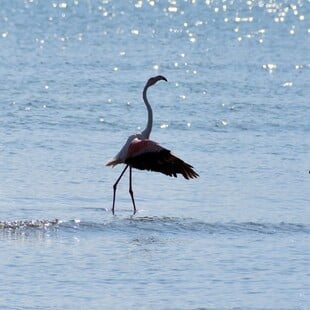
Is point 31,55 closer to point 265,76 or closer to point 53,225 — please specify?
point 265,76

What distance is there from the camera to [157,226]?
1319 centimetres

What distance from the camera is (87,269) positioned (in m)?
11.2

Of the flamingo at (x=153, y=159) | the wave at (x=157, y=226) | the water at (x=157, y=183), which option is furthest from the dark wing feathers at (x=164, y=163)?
the wave at (x=157, y=226)

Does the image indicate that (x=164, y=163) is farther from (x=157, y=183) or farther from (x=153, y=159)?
(x=157, y=183)

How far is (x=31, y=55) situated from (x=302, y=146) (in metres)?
Result: 13.5

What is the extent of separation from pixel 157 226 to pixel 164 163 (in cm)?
118

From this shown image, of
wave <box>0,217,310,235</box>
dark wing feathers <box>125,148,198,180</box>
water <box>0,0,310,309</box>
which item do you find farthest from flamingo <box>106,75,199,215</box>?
wave <box>0,217,310,235</box>

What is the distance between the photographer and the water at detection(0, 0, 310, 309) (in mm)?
10812

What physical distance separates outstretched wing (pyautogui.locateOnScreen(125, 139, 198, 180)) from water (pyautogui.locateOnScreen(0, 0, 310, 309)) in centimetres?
36

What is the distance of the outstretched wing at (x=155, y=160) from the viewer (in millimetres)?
14109

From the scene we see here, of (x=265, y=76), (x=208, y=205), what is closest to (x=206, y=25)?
(x=265, y=76)

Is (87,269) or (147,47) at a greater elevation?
(147,47)

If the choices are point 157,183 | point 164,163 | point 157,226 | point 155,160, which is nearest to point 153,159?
point 155,160

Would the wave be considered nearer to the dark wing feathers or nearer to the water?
the water
